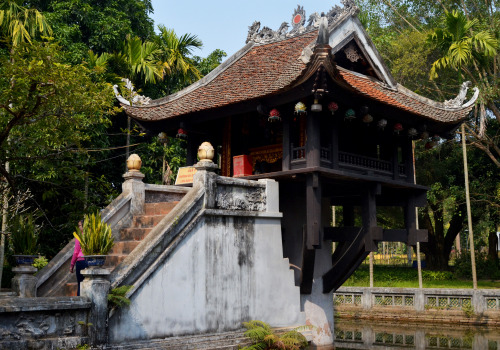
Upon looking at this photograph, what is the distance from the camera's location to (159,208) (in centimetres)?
1056

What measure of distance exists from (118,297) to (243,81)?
6.32 meters

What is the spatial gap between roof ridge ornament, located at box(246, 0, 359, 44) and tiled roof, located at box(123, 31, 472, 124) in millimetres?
153

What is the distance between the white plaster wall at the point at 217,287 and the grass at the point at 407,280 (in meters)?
15.6

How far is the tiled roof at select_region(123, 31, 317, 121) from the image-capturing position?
11728 mm

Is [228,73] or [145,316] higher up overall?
[228,73]

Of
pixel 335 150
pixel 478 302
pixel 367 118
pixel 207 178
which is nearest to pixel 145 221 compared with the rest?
pixel 207 178

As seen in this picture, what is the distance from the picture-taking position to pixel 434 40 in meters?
21.6

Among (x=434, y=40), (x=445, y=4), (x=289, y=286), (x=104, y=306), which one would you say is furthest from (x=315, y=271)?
(x=445, y=4)

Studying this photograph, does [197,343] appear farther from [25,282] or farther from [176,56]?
[176,56]

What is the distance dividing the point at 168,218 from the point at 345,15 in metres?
6.39

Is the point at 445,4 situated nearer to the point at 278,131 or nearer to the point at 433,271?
the point at 433,271

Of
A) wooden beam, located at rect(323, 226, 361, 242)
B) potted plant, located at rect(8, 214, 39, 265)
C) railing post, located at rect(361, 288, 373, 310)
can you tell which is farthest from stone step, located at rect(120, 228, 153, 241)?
railing post, located at rect(361, 288, 373, 310)

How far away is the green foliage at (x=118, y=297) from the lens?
769 cm

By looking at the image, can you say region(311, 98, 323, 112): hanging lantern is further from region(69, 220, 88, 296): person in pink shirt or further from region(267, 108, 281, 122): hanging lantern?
region(69, 220, 88, 296): person in pink shirt
